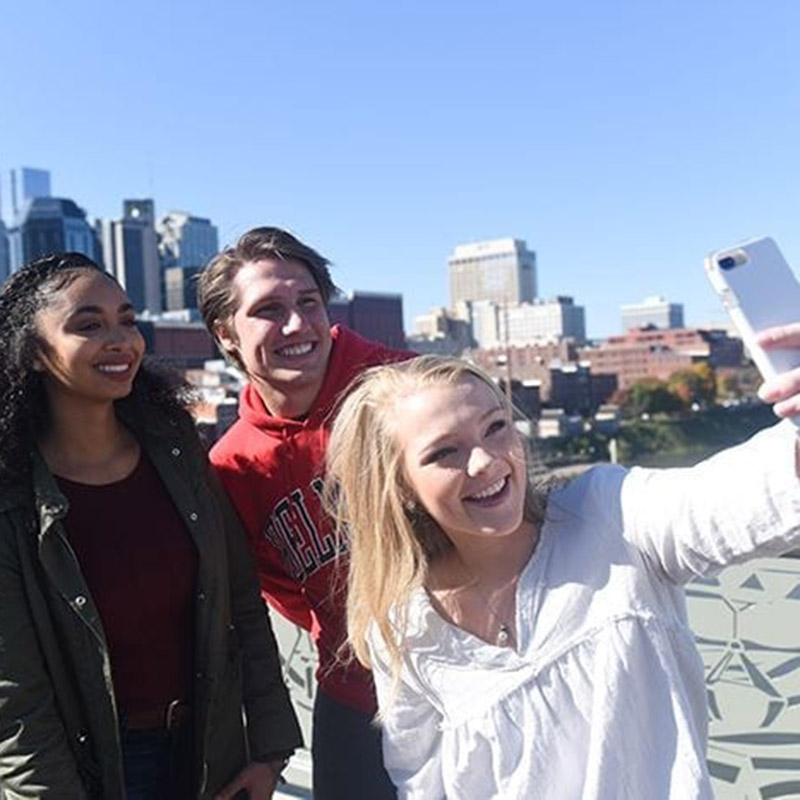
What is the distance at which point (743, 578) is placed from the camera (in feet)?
6.69

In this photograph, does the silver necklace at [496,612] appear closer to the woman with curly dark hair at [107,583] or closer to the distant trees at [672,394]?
the woman with curly dark hair at [107,583]

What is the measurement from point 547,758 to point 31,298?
1069mm

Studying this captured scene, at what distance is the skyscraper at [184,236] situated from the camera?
391 ft

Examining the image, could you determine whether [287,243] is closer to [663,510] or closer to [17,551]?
[17,551]

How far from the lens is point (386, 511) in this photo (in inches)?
52.9

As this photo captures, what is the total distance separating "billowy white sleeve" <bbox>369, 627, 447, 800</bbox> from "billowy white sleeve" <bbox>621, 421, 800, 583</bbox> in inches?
14.5

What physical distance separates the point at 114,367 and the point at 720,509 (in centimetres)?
100

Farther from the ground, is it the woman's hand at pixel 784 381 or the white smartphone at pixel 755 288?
the white smartphone at pixel 755 288

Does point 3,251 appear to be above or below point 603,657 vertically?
above

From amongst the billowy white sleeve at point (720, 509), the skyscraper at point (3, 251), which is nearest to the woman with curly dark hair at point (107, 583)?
the billowy white sleeve at point (720, 509)

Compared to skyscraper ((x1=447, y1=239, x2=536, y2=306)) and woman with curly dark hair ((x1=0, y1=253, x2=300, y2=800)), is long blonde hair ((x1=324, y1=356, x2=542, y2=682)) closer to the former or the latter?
woman with curly dark hair ((x1=0, y1=253, x2=300, y2=800))

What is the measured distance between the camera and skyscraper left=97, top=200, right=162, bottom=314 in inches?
3703

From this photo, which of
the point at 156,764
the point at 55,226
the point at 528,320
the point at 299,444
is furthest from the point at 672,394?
the point at 55,226

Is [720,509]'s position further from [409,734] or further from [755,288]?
[409,734]
